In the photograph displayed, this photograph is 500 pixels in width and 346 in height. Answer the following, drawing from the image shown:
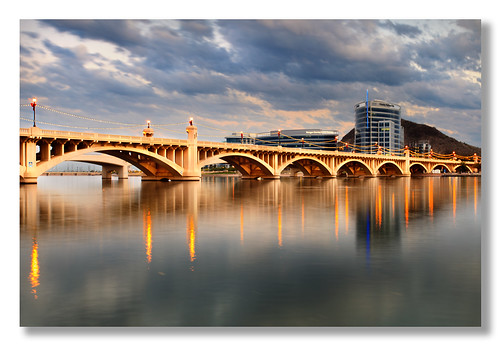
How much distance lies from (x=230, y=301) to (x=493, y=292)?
4332mm

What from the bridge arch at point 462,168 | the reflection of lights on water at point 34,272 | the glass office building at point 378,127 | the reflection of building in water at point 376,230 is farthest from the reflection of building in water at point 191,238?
the glass office building at point 378,127

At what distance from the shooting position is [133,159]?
5625 cm

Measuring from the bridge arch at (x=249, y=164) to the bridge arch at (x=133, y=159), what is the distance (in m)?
8.14

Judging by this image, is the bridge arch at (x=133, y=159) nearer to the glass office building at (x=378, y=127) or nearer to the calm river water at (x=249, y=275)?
the calm river water at (x=249, y=275)

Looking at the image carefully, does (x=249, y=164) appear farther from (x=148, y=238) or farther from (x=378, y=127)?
(x=378, y=127)

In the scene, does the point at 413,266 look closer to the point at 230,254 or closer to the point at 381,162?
the point at 230,254

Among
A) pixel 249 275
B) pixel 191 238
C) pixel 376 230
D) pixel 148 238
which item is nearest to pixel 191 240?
pixel 191 238

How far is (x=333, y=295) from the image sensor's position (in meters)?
6.39

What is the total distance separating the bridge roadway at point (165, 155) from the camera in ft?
134

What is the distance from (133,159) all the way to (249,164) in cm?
2910

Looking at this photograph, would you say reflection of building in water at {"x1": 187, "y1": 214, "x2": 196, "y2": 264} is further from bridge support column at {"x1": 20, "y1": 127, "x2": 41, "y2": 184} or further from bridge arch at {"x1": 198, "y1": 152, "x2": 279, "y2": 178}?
bridge arch at {"x1": 198, "y1": 152, "x2": 279, "y2": 178}

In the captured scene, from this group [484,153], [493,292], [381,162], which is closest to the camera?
[493,292]

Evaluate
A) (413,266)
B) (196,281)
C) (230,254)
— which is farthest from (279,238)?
(196,281)

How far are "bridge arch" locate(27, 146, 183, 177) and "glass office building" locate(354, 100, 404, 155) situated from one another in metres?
118
